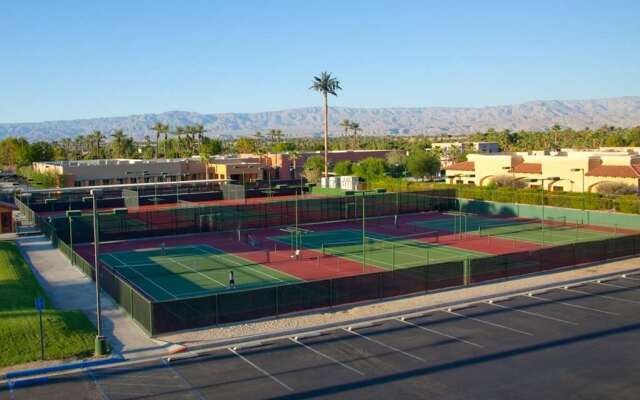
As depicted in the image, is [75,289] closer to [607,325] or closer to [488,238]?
[607,325]

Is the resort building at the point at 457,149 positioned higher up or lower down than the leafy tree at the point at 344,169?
higher up

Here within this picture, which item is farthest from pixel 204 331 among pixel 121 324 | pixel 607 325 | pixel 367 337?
pixel 607 325

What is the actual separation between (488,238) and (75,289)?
30775 millimetres

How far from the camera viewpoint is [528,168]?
79875 mm

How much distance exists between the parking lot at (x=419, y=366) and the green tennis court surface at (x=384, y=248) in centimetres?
1286

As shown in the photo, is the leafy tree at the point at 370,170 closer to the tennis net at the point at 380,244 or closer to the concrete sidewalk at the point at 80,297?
the tennis net at the point at 380,244

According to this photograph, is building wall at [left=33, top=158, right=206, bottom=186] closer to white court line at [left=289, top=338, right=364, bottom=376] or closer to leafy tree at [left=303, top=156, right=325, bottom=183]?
leafy tree at [left=303, top=156, right=325, bottom=183]

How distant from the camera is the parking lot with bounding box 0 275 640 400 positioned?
20.0 m

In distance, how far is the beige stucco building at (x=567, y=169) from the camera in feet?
226

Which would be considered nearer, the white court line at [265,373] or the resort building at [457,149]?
the white court line at [265,373]

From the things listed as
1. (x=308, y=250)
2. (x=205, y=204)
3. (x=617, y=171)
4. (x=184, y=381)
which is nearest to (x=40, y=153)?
(x=205, y=204)

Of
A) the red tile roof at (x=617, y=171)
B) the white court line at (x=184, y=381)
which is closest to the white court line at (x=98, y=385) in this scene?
the white court line at (x=184, y=381)

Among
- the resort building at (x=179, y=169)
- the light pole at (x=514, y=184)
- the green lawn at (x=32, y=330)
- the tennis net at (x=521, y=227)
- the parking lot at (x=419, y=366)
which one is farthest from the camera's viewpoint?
the resort building at (x=179, y=169)

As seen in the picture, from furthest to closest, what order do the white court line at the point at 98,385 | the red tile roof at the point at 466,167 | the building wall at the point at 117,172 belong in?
the building wall at the point at 117,172 < the red tile roof at the point at 466,167 < the white court line at the point at 98,385
